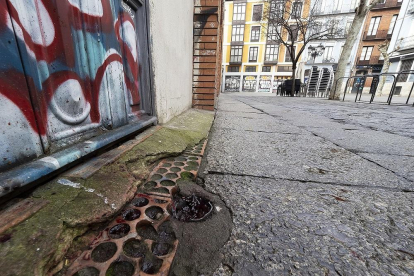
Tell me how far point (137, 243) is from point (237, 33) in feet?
104

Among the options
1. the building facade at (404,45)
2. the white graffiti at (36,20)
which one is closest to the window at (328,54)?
the building facade at (404,45)

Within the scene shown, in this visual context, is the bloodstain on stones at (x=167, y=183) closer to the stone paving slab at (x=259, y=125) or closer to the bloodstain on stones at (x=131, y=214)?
the bloodstain on stones at (x=131, y=214)

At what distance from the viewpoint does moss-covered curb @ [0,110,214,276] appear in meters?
0.42

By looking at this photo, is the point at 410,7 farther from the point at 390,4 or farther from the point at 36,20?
the point at 36,20

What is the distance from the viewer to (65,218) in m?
0.53

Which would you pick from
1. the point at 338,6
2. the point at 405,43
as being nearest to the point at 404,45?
the point at 405,43

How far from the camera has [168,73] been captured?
74.2 inches

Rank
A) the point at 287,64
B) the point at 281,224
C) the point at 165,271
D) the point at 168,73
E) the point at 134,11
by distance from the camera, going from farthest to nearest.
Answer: the point at 287,64, the point at 168,73, the point at 134,11, the point at 281,224, the point at 165,271

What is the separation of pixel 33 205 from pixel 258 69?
2987cm

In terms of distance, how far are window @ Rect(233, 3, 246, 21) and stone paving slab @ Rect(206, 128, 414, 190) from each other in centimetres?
3101

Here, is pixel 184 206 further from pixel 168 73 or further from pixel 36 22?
pixel 168 73

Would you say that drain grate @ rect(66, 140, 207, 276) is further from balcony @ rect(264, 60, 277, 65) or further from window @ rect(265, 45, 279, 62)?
window @ rect(265, 45, 279, 62)

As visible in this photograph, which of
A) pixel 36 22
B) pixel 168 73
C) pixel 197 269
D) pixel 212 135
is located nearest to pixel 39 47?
pixel 36 22

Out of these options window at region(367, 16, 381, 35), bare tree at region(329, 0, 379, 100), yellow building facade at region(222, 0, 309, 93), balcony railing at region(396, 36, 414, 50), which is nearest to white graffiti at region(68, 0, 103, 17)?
bare tree at region(329, 0, 379, 100)
